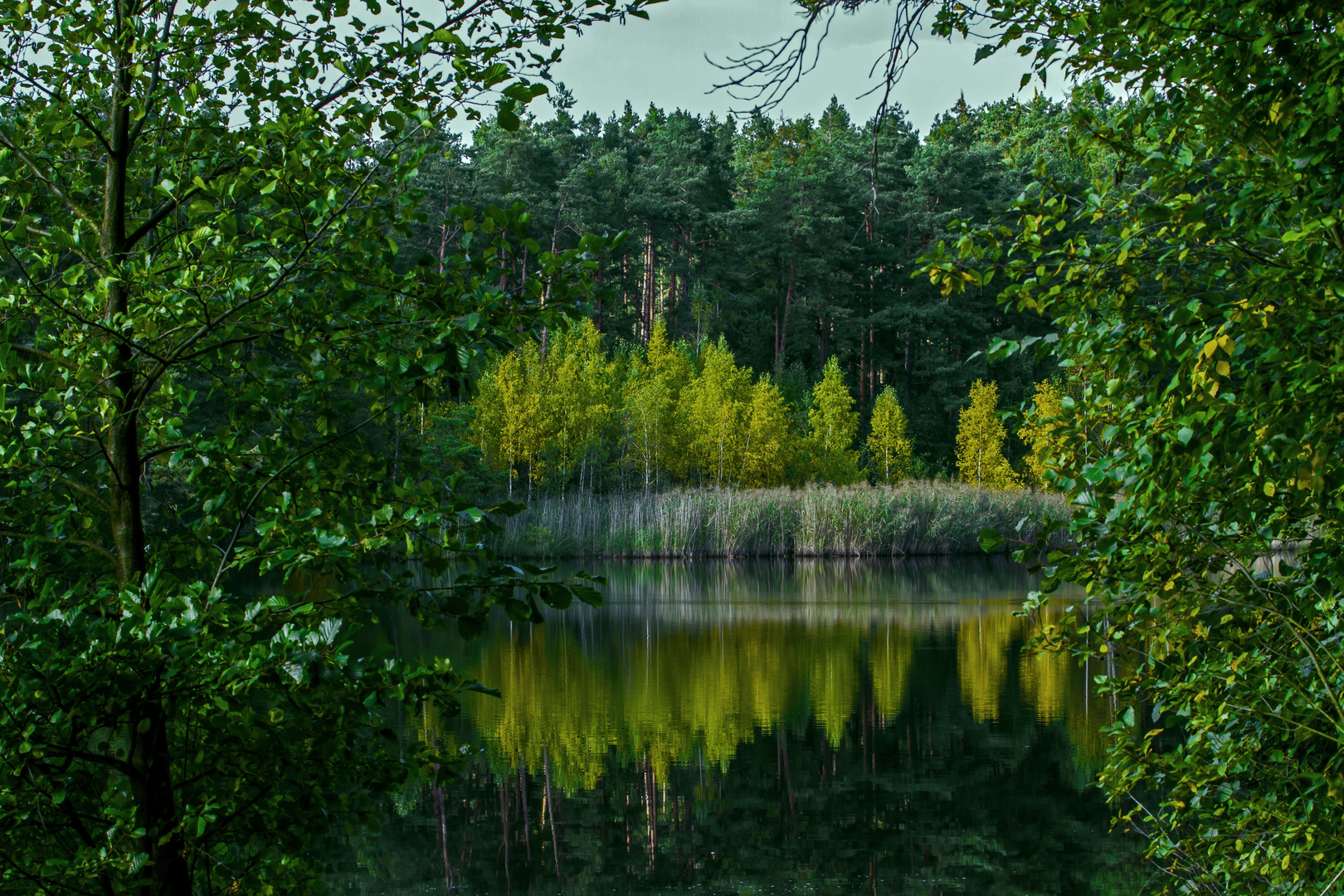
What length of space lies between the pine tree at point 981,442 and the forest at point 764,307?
16cm

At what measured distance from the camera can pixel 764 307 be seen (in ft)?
151

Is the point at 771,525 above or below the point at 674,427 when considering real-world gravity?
below

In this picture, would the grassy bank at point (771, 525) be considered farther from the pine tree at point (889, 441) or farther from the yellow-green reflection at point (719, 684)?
the pine tree at point (889, 441)

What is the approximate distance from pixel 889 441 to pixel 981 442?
3025 mm

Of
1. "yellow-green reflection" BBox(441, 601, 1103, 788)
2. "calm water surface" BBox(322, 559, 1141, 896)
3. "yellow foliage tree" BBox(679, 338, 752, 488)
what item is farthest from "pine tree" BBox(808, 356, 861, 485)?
"calm water surface" BBox(322, 559, 1141, 896)

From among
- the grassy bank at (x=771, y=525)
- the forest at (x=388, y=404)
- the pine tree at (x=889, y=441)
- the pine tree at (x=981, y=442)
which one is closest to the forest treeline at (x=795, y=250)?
the pine tree at (x=889, y=441)

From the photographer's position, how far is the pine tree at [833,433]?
1426 inches

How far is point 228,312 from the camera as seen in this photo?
2357 mm

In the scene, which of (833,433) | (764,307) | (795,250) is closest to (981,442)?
(833,433)

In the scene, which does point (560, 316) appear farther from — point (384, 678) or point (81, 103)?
point (81, 103)

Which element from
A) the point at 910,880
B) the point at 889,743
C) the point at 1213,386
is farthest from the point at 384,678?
the point at 889,743

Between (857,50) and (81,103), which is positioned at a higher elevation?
(857,50)

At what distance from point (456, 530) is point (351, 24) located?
1.40 m

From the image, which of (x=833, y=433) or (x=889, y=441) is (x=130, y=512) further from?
(x=889, y=441)
